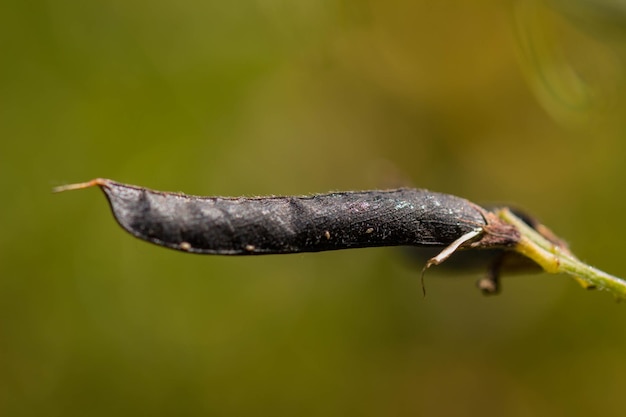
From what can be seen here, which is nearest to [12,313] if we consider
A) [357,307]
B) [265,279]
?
[265,279]

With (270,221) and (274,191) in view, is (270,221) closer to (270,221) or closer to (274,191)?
(270,221)

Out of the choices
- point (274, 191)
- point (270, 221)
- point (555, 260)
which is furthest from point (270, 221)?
point (274, 191)

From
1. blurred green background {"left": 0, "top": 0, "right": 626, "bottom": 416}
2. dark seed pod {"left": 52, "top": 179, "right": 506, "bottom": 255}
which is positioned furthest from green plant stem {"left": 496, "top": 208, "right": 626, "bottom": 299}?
blurred green background {"left": 0, "top": 0, "right": 626, "bottom": 416}

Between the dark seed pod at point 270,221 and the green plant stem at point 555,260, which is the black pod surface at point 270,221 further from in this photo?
the green plant stem at point 555,260

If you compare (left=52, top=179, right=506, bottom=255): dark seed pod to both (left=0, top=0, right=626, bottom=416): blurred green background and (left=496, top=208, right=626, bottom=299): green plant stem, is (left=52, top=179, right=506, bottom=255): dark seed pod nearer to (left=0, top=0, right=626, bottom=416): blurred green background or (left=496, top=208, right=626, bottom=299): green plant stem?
(left=496, top=208, right=626, bottom=299): green plant stem

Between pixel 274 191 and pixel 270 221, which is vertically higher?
pixel 274 191

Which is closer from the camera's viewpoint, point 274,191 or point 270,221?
point 270,221
